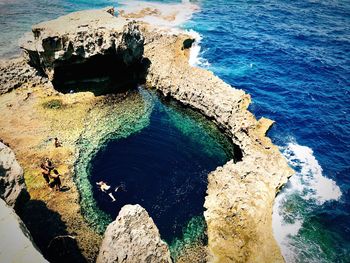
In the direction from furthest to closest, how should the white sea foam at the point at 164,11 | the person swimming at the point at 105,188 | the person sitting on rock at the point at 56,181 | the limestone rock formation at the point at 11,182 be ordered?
the white sea foam at the point at 164,11, the person swimming at the point at 105,188, the person sitting on rock at the point at 56,181, the limestone rock formation at the point at 11,182

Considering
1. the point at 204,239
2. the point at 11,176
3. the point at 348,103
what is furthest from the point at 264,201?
the point at 348,103

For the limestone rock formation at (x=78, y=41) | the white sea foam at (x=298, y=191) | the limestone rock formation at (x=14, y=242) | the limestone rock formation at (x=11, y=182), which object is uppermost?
the limestone rock formation at (x=14, y=242)

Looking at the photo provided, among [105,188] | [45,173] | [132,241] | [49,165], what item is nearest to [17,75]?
[49,165]

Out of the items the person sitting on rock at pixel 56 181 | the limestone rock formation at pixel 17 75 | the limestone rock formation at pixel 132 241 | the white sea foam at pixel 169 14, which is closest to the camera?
the limestone rock formation at pixel 132 241

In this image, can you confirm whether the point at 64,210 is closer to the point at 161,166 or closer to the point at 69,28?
the point at 161,166

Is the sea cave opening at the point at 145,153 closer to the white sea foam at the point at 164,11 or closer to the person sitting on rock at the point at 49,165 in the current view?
the person sitting on rock at the point at 49,165

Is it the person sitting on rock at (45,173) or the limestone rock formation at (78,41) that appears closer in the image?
the person sitting on rock at (45,173)

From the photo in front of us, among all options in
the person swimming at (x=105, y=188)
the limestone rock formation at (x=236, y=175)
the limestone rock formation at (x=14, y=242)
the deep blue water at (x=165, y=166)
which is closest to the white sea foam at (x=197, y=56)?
the limestone rock formation at (x=236, y=175)

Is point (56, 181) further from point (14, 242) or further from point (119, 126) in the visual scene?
point (14, 242)

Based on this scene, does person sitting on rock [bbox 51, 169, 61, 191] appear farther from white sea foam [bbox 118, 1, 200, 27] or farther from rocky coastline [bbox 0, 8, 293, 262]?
white sea foam [bbox 118, 1, 200, 27]
